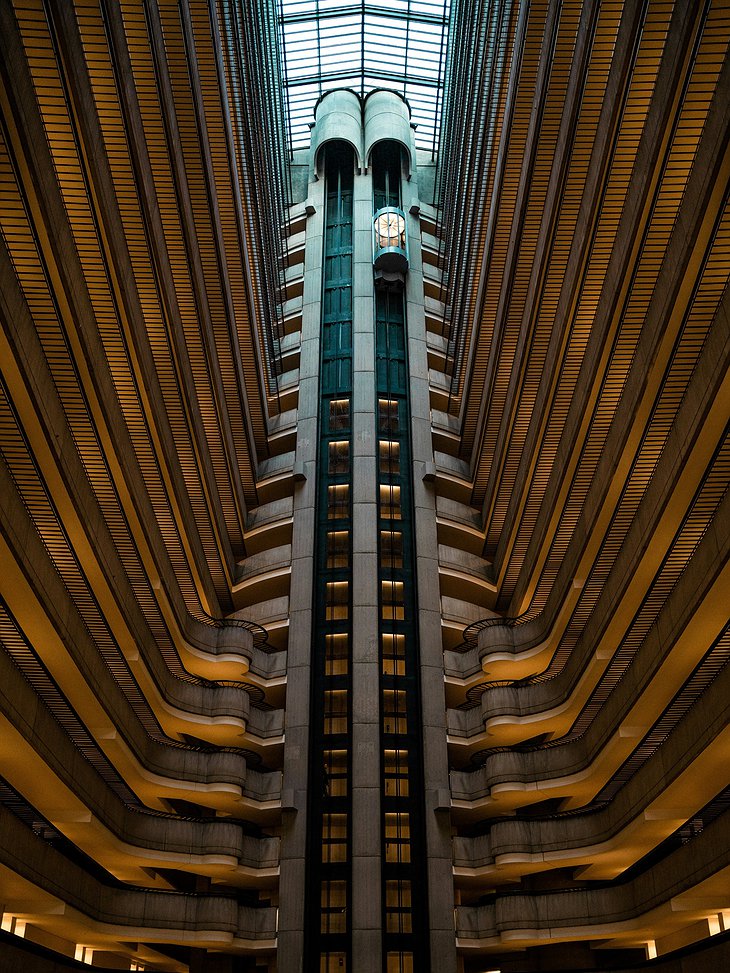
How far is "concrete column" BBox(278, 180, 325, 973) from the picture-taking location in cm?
3050

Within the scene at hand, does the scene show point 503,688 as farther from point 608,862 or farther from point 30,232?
point 30,232

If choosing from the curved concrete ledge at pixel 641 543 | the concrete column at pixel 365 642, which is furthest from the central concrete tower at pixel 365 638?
the curved concrete ledge at pixel 641 543

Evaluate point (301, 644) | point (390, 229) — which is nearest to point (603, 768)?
point (301, 644)

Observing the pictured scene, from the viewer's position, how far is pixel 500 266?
36.9 meters

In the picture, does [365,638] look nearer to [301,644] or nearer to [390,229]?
[301,644]

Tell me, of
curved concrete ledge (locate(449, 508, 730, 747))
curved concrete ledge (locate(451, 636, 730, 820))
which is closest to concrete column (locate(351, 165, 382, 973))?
curved concrete ledge (locate(451, 636, 730, 820))

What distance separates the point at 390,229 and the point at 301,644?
23.5m

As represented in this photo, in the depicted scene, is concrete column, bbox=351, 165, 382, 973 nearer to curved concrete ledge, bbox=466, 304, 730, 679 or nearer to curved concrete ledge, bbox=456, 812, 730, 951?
curved concrete ledge, bbox=456, 812, 730, 951

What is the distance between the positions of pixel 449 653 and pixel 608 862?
1053cm

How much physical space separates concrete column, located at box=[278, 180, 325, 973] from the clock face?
3419 millimetres

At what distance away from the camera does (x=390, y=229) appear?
1886 inches

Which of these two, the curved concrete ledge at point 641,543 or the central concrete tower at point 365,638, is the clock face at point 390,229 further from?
the curved concrete ledge at point 641,543

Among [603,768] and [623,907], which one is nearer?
[623,907]

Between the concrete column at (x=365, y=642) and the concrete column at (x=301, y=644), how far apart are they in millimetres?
1844
